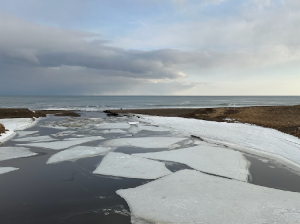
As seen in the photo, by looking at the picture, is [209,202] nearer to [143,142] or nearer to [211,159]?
[211,159]

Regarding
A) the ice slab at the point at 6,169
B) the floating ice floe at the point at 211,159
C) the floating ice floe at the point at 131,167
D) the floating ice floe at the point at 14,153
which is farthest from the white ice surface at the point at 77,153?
the floating ice floe at the point at 211,159

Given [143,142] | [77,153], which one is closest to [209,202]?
[77,153]

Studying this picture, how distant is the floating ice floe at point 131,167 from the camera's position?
5555 millimetres

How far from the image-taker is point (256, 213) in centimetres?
355

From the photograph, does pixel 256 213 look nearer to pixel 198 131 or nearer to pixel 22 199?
pixel 22 199

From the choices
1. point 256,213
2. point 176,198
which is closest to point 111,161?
point 176,198

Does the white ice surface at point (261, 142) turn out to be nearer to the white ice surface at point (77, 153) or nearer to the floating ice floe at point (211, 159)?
the floating ice floe at point (211, 159)

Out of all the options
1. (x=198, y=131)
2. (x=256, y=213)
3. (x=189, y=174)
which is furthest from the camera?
(x=198, y=131)

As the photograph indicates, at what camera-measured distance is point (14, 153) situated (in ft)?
25.0

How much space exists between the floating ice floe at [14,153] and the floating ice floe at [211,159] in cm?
425

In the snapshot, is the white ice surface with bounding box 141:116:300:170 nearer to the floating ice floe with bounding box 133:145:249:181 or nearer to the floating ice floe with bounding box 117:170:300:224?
the floating ice floe with bounding box 133:145:249:181

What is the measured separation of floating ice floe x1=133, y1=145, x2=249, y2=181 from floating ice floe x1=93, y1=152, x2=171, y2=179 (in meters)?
0.67

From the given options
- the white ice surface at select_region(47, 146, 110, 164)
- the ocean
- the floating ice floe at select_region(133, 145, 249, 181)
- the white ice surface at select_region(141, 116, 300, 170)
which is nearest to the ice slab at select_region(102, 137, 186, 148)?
the white ice surface at select_region(47, 146, 110, 164)

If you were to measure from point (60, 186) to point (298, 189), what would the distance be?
563 cm
